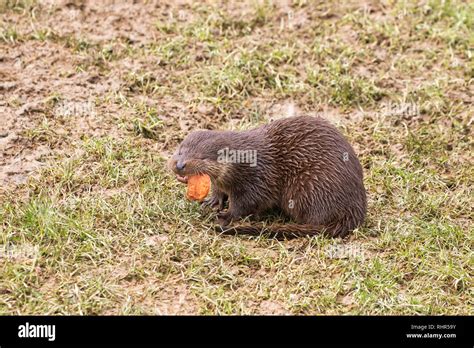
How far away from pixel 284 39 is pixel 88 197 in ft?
9.74

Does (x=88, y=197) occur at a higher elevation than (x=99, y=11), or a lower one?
lower

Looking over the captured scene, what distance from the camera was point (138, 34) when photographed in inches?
330

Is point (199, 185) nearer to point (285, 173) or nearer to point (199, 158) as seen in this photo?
point (199, 158)

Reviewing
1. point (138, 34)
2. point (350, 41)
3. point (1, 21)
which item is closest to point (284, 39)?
point (350, 41)

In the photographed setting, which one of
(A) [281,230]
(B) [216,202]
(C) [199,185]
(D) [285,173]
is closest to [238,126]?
(B) [216,202]

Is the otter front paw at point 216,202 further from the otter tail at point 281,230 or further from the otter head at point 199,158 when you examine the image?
the otter tail at point 281,230

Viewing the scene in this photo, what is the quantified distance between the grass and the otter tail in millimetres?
65

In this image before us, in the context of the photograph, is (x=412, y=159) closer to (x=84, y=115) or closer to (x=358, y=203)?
(x=358, y=203)

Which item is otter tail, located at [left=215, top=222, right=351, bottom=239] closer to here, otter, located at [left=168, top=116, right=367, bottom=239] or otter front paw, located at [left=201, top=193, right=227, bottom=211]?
otter, located at [left=168, top=116, right=367, bottom=239]

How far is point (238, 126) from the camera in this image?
7602 millimetres

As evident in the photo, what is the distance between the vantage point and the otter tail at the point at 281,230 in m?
6.20

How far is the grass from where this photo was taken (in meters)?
5.59

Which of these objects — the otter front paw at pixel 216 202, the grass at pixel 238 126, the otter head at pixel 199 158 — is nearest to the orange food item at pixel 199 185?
the otter head at pixel 199 158

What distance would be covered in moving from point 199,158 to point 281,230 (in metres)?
0.77
